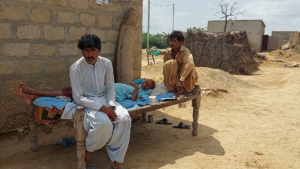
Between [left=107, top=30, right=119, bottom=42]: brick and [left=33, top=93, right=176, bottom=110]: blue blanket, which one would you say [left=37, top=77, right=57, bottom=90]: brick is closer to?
[left=33, top=93, right=176, bottom=110]: blue blanket

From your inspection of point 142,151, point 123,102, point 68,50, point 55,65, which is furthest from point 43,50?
point 142,151

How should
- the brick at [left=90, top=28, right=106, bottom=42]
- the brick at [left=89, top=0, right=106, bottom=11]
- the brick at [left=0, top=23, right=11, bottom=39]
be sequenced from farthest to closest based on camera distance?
the brick at [left=90, top=28, right=106, bottom=42]
the brick at [left=89, top=0, right=106, bottom=11]
the brick at [left=0, top=23, right=11, bottom=39]

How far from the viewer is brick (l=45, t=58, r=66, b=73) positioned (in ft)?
13.8

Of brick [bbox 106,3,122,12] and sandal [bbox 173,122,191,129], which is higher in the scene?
brick [bbox 106,3,122,12]

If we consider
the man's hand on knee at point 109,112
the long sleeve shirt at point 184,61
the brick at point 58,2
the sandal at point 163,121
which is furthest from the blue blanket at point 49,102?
the sandal at point 163,121

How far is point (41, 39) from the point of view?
405cm

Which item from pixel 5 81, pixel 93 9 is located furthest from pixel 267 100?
pixel 5 81

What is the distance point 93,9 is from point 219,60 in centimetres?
973

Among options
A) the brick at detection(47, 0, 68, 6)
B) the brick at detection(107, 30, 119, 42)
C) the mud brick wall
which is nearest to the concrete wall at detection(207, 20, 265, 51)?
the mud brick wall

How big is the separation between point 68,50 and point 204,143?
297cm

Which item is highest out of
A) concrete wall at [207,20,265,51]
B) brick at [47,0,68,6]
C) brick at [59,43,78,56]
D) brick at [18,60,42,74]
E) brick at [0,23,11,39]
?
concrete wall at [207,20,265,51]

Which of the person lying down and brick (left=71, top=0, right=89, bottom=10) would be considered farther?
brick (left=71, top=0, right=89, bottom=10)

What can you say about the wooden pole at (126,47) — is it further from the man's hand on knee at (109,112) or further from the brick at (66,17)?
the man's hand on knee at (109,112)

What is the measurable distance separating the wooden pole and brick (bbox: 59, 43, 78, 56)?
93 centimetres
